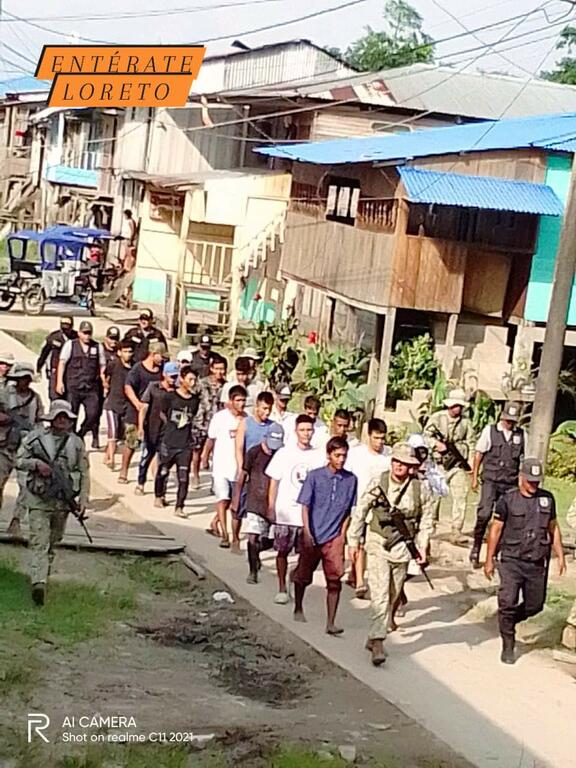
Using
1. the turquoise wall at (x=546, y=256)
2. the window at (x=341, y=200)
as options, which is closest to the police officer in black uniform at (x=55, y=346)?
the turquoise wall at (x=546, y=256)

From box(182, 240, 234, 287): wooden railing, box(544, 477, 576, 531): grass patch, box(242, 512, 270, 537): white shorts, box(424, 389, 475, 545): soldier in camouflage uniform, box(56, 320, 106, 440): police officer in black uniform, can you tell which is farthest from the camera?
box(182, 240, 234, 287): wooden railing

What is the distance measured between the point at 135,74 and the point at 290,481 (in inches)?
172

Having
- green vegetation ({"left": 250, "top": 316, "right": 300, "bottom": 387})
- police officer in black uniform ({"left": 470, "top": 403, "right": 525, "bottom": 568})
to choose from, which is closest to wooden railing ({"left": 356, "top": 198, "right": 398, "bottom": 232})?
green vegetation ({"left": 250, "top": 316, "right": 300, "bottom": 387})

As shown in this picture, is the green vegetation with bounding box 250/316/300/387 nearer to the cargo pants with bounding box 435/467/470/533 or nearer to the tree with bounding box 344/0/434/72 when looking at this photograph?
the cargo pants with bounding box 435/467/470/533

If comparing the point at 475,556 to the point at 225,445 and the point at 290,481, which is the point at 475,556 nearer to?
the point at 225,445

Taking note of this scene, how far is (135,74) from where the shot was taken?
12711 millimetres

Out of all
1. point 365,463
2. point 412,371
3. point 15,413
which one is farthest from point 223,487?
point 412,371

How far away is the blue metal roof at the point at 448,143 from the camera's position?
21031mm

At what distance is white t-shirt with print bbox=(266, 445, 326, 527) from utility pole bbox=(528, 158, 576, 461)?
3788mm

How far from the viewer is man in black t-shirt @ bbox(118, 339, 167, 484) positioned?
1480 centimetres

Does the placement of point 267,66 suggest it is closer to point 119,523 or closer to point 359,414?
point 359,414

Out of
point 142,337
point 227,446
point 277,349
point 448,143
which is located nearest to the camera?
point 227,446

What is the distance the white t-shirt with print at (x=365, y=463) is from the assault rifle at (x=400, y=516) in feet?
4.31

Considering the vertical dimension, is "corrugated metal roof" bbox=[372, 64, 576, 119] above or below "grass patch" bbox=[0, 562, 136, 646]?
above
